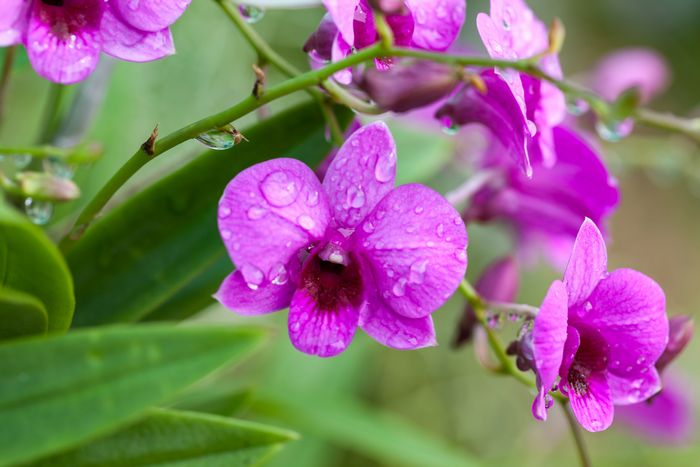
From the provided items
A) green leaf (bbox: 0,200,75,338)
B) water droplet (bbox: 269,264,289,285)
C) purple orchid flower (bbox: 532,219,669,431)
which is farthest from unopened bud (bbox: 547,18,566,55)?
green leaf (bbox: 0,200,75,338)

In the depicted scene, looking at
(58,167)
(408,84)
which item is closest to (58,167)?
(58,167)

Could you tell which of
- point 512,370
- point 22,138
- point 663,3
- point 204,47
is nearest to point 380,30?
point 512,370

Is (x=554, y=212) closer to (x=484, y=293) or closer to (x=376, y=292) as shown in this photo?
(x=484, y=293)

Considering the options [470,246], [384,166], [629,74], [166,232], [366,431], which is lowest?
[470,246]

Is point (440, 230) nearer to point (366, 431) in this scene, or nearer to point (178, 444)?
point (178, 444)

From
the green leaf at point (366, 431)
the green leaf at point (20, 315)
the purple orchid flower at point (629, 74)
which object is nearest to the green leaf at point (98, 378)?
the green leaf at point (20, 315)
